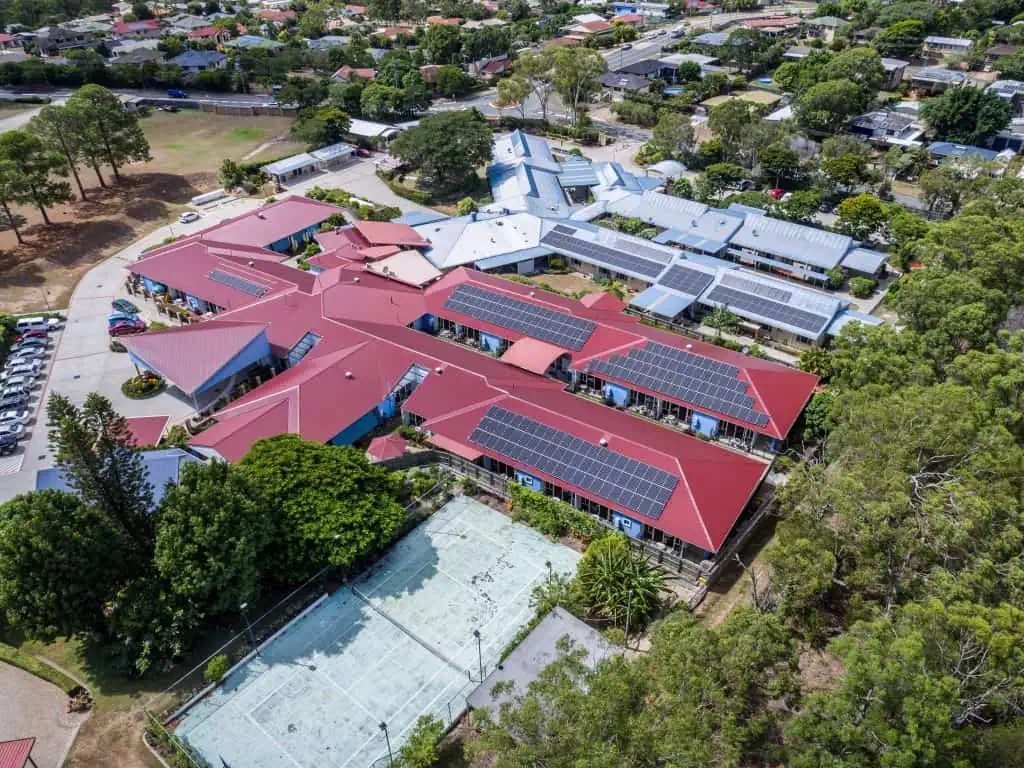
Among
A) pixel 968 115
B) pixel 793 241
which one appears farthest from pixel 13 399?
pixel 968 115

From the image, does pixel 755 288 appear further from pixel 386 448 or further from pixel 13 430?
pixel 13 430

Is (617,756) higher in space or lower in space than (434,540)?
higher

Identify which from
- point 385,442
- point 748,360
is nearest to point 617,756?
point 385,442

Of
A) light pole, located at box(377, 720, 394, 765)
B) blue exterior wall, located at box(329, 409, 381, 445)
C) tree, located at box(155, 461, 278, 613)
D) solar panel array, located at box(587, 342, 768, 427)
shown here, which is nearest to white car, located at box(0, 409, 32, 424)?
blue exterior wall, located at box(329, 409, 381, 445)

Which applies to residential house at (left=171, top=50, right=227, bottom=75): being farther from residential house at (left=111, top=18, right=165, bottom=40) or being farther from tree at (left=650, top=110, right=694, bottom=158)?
tree at (left=650, top=110, right=694, bottom=158)

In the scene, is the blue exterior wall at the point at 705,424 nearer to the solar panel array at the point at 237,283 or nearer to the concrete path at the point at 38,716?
the solar panel array at the point at 237,283

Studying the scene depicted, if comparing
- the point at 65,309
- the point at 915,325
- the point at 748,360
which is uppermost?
the point at 915,325

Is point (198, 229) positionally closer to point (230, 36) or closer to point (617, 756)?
point (617, 756)

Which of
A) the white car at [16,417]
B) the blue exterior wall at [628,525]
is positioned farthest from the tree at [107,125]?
the blue exterior wall at [628,525]
